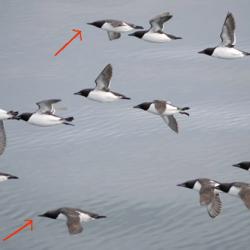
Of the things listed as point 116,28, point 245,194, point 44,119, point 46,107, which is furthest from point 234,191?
point 116,28

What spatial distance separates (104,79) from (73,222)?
17.3 feet

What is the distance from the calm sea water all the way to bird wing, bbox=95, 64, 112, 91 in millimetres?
6117

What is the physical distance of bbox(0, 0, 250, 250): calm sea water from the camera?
112 feet

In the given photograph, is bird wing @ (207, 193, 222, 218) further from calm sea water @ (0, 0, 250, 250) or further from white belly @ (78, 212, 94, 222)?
calm sea water @ (0, 0, 250, 250)

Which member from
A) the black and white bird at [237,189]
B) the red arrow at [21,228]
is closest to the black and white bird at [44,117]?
the red arrow at [21,228]

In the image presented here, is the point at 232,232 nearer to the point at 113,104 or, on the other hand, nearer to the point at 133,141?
the point at 133,141

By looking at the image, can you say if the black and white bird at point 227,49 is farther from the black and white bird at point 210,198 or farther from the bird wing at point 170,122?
the black and white bird at point 210,198

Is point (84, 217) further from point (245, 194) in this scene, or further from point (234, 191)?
point (245, 194)

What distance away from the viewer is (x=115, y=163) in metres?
40.7

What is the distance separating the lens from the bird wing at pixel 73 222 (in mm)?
26031

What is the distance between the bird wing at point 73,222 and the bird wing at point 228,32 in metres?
8.07

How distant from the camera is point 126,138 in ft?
145

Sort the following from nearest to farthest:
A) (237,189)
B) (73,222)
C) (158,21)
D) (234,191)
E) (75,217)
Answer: (73,222), (75,217), (234,191), (237,189), (158,21)

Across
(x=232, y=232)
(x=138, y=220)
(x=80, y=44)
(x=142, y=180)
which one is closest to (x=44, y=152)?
(x=142, y=180)
